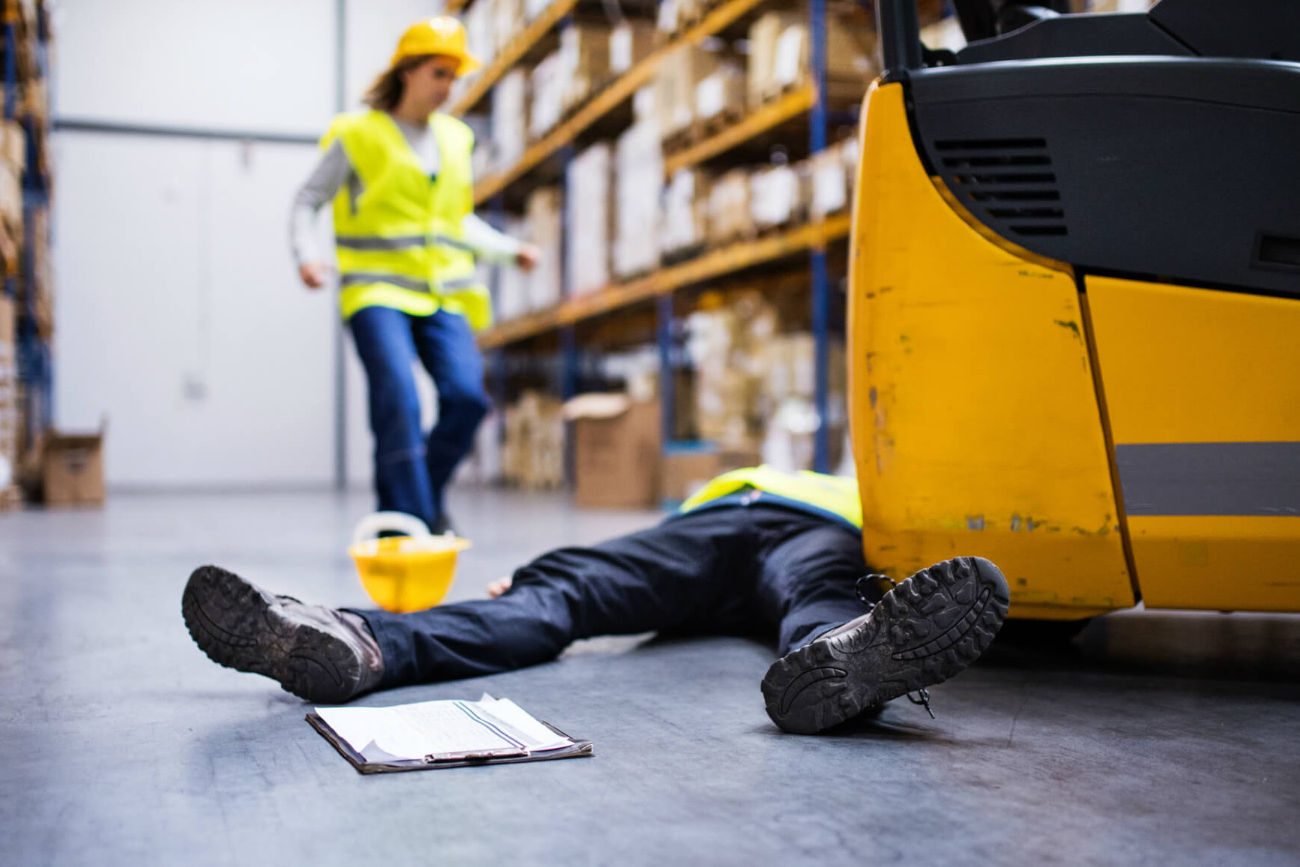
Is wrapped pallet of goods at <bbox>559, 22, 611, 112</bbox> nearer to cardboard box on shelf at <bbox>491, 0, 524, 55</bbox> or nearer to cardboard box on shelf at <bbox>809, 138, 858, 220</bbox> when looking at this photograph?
cardboard box on shelf at <bbox>491, 0, 524, 55</bbox>

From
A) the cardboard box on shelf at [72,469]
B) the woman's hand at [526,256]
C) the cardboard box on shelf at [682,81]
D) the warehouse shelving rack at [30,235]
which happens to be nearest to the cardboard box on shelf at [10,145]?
the warehouse shelving rack at [30,235]

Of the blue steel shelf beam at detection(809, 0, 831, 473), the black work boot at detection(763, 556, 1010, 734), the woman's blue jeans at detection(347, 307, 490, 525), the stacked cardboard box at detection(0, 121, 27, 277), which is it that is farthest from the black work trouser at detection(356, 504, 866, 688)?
the stacked cardboard box at detection(0, 121, 27, 277)

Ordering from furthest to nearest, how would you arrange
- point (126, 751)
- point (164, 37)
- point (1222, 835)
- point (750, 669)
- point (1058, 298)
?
1. point (164, 37)
2. point (750, 669)
3. point (1058, 298)
4. point (126, 751)
5. point (1222, 835)

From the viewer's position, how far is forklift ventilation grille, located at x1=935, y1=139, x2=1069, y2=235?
1.95 m

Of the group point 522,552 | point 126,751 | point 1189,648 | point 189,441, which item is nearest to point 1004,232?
point 1189,648

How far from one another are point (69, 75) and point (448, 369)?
10080 mm

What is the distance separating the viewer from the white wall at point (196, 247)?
12281 mm

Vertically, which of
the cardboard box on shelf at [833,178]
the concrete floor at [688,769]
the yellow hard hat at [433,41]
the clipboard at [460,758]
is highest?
the yellow hard hat at [433,41]

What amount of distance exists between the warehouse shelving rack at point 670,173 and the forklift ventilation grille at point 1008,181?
3.32 metres

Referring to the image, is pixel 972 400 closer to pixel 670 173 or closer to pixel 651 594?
pixel 651 594

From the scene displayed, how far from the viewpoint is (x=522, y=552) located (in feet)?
15.4

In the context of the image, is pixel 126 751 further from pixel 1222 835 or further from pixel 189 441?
pixel 189 441

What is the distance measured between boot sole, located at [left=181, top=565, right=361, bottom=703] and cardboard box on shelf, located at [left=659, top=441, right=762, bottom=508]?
4630mm

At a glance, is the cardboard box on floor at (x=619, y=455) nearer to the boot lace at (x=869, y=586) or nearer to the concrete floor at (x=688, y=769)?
the concrete floor at (x=688, y=769)
